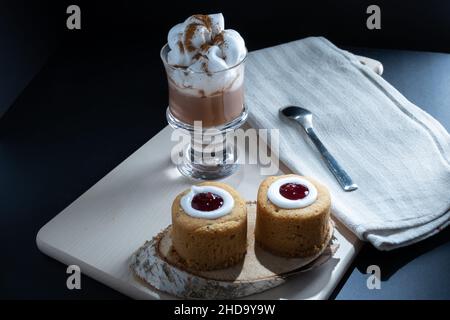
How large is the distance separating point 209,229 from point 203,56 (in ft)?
1.17

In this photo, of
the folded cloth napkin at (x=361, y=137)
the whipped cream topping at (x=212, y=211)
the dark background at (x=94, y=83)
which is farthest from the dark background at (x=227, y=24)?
the whipped cream topping at (x=212, y=211)

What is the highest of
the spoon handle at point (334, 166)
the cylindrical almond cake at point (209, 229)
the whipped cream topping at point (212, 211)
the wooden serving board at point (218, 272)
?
the whipped cream topping at point (212, 211)

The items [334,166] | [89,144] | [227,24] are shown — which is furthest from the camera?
[227,24]

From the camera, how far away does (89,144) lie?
161 cm

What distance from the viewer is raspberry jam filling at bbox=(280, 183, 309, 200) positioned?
1.24m

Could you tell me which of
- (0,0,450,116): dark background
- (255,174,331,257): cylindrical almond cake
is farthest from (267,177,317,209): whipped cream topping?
(0,0,450,116): dark background

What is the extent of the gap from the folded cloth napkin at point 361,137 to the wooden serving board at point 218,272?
139 millimetres

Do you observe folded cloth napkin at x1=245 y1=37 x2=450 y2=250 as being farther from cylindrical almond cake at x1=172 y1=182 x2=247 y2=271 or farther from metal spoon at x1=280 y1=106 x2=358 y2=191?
cylindrical almond cake at x1=172 y1=182 x2=247 y2=271

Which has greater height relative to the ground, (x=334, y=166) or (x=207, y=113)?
(x=207, y=113)

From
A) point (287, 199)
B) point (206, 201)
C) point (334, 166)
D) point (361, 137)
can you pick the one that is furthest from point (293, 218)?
point (361, 137)

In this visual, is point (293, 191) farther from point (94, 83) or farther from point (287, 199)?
point (94, 83)

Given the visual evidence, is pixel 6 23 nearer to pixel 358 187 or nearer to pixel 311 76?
pixel 311 76

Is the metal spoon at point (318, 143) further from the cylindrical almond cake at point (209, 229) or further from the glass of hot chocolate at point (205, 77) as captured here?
the cylindrical almond cake at point (209, 229)

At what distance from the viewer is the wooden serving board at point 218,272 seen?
3.88 feet
